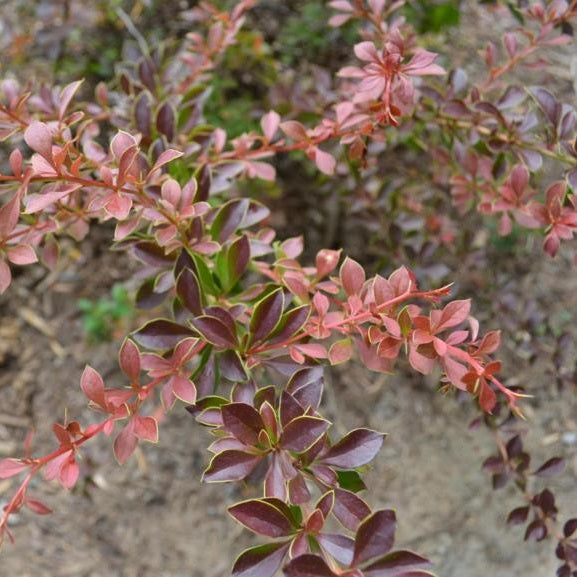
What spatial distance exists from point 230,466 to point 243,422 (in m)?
0.06

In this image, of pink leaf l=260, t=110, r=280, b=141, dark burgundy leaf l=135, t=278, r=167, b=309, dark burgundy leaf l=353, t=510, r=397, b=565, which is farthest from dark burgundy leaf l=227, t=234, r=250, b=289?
dark burgundy leaf l=353, t=510, r=397, b=565

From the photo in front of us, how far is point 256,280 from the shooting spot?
2.01m

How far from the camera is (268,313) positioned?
111 centimetres

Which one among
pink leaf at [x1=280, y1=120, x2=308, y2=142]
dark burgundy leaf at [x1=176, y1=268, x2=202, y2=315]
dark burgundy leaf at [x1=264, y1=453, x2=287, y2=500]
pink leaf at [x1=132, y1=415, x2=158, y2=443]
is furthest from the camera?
pink leaf at [x1=280, y1=120, x2=308, y2=142]

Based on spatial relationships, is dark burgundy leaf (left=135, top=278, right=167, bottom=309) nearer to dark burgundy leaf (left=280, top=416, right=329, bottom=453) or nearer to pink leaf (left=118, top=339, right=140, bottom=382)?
pink leaf (left=118, top=339, right=140, bottom=382)

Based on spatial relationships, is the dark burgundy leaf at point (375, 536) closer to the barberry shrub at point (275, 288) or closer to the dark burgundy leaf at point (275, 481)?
the barberry shrub at point (275, 288)

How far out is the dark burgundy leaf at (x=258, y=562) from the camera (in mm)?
865

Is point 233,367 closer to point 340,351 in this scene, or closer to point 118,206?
point 340,351

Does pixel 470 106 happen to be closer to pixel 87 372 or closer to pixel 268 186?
pixel 268 186

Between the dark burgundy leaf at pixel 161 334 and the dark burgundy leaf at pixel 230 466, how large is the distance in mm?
284

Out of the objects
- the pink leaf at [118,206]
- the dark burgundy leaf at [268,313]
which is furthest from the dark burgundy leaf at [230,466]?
the pink leaf at [118,206]

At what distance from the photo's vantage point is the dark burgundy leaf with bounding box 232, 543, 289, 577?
86 cm

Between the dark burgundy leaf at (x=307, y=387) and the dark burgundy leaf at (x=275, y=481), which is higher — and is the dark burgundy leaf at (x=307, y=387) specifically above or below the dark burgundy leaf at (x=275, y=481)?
above

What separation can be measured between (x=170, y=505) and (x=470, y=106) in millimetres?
1437
